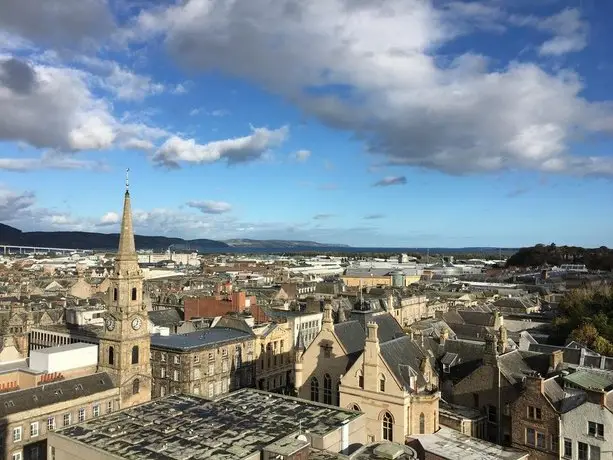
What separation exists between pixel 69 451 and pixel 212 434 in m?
9.38

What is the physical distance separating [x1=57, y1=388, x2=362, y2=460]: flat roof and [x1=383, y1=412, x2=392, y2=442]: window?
4.45 meters

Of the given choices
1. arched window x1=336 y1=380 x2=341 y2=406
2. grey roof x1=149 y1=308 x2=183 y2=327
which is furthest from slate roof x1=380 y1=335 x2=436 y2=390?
grey roof x1=149 y1=308 x2=183 y2=327

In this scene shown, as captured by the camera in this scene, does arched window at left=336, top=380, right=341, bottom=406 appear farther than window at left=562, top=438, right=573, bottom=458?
Yes

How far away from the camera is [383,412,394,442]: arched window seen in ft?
139

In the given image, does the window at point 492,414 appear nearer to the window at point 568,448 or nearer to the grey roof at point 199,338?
the window at point 568,448

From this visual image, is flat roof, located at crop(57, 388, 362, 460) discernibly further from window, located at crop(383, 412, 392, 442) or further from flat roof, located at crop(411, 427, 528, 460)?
flat roof, located at crop(411, 427, 528, 460)

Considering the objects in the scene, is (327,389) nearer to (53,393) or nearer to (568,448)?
(568,448)

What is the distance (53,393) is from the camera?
52.4 meters

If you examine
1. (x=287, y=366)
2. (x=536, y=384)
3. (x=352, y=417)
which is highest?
(x=536, y=384)

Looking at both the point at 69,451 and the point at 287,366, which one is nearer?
the point at 69,451

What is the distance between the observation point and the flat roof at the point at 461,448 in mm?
38494

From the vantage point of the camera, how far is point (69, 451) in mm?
34031

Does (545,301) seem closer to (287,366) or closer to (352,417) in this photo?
(287,366)

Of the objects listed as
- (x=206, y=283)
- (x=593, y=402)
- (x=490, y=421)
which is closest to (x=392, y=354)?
(x=490, y=421)
